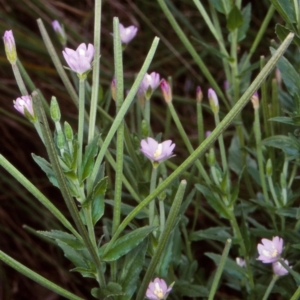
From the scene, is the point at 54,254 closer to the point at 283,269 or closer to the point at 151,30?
the point at 151,30

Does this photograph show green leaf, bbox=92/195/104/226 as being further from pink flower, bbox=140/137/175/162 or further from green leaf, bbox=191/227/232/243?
green leaf, bbox=191/227/232/243

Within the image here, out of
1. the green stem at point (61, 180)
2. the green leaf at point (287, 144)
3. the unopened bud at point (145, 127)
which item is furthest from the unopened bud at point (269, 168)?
the green stem at point (61, 180)

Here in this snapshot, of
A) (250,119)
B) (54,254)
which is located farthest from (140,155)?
(54,254)

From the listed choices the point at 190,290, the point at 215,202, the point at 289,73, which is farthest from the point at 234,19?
the point at 190,290

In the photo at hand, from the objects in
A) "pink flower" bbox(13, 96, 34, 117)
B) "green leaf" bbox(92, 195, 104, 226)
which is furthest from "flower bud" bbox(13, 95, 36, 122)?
"green leaf" bbox(92, 195, 104, 226)

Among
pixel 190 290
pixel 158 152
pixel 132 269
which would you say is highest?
pixel 158 152

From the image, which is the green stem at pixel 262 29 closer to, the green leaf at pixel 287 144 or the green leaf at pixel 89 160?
the green leaf at pixel 287 144

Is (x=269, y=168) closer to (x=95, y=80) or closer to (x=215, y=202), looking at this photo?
(x=215, y=202)
